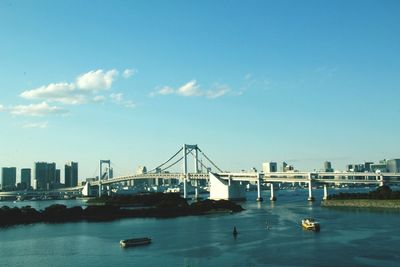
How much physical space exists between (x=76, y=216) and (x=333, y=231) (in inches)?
1038

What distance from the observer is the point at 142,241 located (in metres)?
28.0

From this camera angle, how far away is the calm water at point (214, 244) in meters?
22.5

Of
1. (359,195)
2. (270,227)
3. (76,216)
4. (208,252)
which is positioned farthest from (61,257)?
(359,195)

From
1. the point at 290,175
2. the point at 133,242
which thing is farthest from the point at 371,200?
the point at 133,242

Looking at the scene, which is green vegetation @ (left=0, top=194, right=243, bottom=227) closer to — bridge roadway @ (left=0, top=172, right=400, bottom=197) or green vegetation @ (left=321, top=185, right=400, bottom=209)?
green vegetation @ (left=321, top=185, right=400, bottom=209)

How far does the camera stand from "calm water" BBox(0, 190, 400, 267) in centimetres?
2248

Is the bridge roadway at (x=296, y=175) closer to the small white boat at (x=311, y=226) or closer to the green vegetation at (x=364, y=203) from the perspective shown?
the green vegetation at (x=364, y=203)

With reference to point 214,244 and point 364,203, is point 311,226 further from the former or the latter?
point 364,203

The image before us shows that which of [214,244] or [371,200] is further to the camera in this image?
[371,200]

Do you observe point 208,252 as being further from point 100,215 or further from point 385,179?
point 385,179

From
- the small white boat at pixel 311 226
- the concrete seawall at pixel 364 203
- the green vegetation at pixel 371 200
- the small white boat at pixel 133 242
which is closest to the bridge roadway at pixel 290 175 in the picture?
the green vegetation at pixel 371 200

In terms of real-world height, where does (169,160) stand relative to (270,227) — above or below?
above

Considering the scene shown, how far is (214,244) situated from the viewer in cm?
2723

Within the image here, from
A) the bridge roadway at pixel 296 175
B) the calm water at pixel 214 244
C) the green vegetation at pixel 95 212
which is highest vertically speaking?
the bridge roadway at pixel 296 175
